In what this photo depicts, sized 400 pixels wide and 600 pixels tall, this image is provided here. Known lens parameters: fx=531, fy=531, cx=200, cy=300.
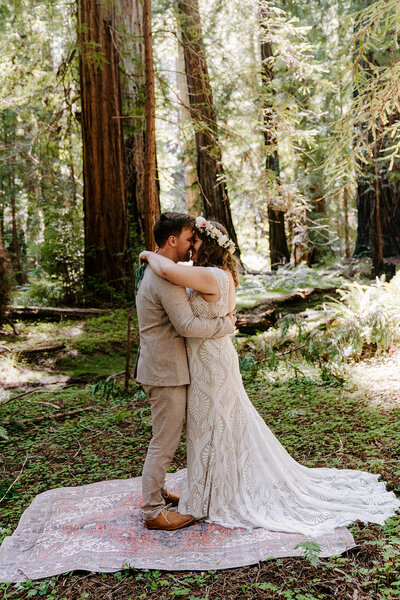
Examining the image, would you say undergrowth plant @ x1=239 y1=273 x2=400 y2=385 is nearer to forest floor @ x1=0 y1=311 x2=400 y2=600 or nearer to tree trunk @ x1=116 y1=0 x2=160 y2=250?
forest floor @ x1=0 y1=311 x2=400 y2=600

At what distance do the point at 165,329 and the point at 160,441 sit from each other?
0.72m

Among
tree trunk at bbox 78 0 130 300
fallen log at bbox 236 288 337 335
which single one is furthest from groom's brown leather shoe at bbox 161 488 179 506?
tree trunk at bbox 78 0 130 300

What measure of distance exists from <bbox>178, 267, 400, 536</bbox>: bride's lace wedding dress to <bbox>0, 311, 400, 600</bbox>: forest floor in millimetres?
355

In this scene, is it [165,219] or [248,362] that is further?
[248,362]

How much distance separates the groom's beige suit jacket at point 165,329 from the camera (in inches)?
131

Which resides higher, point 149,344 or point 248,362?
point 149,344

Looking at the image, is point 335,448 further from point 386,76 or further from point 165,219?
point 386,76

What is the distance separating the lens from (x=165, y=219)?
3.43 meters

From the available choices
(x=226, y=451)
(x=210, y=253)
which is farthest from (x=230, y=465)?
(x=210, y=253)

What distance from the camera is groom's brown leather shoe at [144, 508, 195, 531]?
339 cm

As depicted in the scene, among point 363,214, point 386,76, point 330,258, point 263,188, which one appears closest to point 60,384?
point 263,188

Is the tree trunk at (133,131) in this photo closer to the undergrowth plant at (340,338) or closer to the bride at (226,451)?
the undergrowth plant at (340,338)

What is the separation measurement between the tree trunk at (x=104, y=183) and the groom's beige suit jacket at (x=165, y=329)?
6.32 metres

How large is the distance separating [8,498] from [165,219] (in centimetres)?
248
